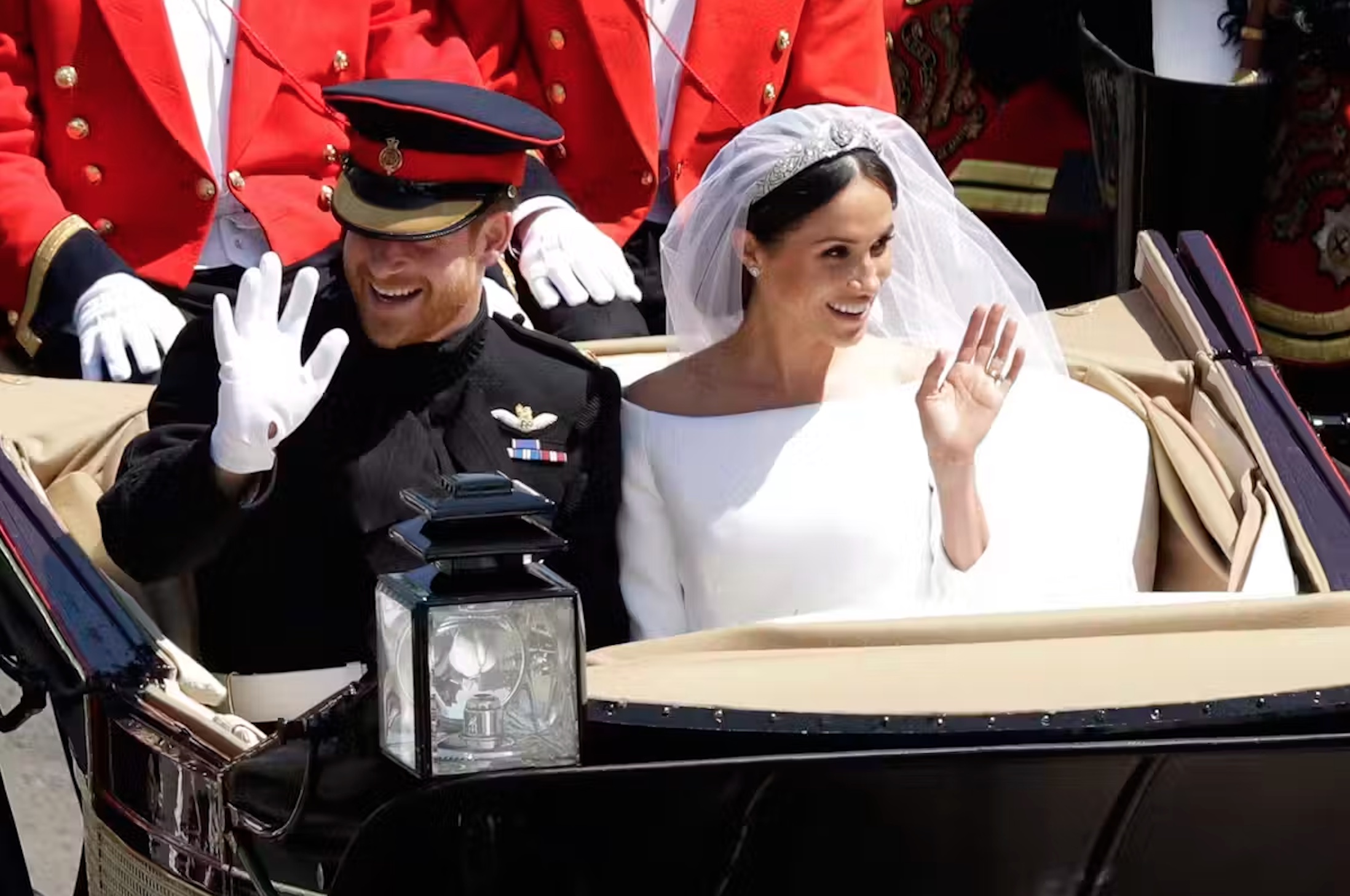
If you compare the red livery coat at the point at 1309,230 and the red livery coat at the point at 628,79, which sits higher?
the red livery coat at the point at 628,79

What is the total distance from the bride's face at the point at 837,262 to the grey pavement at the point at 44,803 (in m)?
1.41

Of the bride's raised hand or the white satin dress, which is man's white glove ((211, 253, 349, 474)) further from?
the bride's raised hand

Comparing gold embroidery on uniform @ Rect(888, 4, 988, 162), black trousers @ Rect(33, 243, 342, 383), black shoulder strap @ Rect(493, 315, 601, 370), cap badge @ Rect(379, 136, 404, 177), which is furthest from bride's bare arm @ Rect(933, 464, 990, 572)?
gold embroidery on uniform @ Rect(888, 4, 988, 162)

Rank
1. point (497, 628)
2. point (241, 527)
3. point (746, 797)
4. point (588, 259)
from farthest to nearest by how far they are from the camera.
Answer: point (588, 259)
point (241, 527)
point (746, 797)
point (497, 628)

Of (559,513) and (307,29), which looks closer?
(559,513)

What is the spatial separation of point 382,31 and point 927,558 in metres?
1.56

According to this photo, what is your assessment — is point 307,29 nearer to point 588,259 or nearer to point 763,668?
point 588,259

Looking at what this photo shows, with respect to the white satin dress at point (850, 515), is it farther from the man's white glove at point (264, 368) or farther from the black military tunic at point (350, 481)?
the man's white glove at point (264, 368)

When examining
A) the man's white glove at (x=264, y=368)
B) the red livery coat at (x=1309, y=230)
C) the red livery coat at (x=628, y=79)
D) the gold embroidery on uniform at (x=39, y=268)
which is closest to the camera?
the man's white glove at (x=264, y=368)

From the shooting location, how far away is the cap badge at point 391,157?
2670mm

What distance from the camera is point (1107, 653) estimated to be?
6.91 ft

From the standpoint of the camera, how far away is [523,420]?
2762 mm

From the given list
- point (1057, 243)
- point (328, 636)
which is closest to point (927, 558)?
point (328, 636)

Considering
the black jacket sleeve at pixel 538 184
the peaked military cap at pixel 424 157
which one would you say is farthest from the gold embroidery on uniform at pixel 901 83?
the peaked military cap at pixel 424 157
